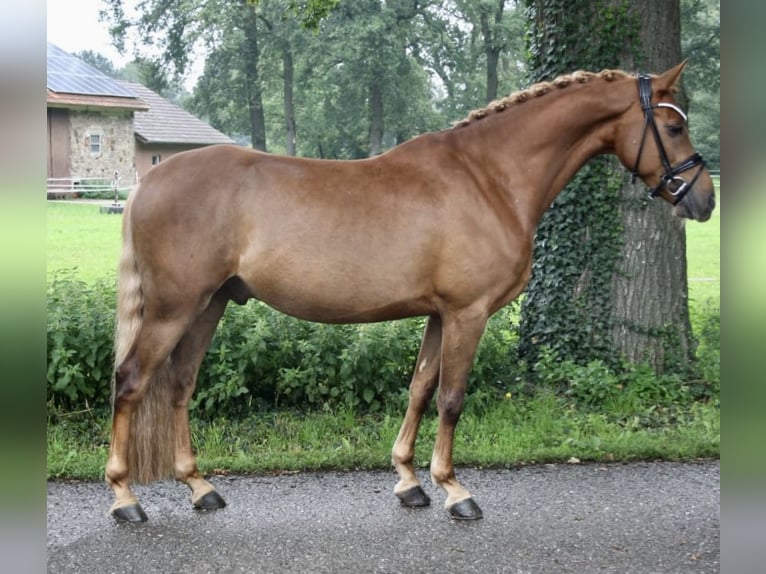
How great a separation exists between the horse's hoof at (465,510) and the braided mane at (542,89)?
1.94 meters

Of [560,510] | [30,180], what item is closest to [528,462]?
[560,510]

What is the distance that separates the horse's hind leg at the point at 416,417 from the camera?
4095 mm

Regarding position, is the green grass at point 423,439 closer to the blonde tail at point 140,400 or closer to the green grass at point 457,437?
the green grass at point 457,437

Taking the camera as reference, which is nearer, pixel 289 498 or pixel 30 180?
pixel 30 180

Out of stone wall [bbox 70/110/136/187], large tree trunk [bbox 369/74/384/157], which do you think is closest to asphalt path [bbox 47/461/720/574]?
large tree trunk [bbox 369/74/384/157]

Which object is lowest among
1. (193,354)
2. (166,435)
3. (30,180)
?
(166,435)

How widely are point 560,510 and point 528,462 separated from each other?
78 cm

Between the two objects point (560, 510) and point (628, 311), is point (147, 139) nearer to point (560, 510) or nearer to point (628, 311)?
point (628, 311)

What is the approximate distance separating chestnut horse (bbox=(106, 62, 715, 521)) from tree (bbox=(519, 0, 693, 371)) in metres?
2.17

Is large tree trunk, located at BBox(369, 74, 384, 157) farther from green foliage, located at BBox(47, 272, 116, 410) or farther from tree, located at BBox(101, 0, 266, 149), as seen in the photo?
green foliage, located at BBox(47, 272, 116, 410)

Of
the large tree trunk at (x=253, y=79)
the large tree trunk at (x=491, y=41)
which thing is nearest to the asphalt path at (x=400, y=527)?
the large tree trunk at (x=491, y=41)

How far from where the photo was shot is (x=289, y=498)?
423 cm

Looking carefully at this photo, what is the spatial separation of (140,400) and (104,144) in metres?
18.6

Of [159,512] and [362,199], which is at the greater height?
[362,199]
